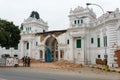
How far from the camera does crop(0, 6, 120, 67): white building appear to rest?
37.4m

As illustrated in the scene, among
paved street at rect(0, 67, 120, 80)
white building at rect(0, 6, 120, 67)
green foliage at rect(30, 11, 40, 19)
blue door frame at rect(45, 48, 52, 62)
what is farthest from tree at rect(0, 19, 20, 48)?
green foliage at rect(30, 11, 40, 19)

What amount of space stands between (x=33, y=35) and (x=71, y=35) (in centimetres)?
1242

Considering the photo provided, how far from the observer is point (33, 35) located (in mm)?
58062

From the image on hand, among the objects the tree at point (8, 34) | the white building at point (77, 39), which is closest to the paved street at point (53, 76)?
the white building at point (77, 39)

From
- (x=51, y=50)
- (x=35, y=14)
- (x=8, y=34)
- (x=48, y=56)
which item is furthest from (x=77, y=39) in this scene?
(x=35, y=14)

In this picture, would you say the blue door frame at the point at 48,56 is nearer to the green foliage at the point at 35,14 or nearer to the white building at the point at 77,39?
the white building at the point at 77,39

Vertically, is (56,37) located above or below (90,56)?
above

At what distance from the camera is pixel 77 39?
161 feet

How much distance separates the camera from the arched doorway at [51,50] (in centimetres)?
5672

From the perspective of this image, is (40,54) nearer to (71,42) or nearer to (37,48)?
(37,48)

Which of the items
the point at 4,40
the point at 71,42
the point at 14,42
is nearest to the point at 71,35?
the point at 71,42

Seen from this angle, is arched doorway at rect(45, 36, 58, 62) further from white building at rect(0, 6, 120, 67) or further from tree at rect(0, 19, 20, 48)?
tree at rect(0, 19, 20, 48)

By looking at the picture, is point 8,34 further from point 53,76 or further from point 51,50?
point 51,50

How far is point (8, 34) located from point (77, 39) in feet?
53.2
